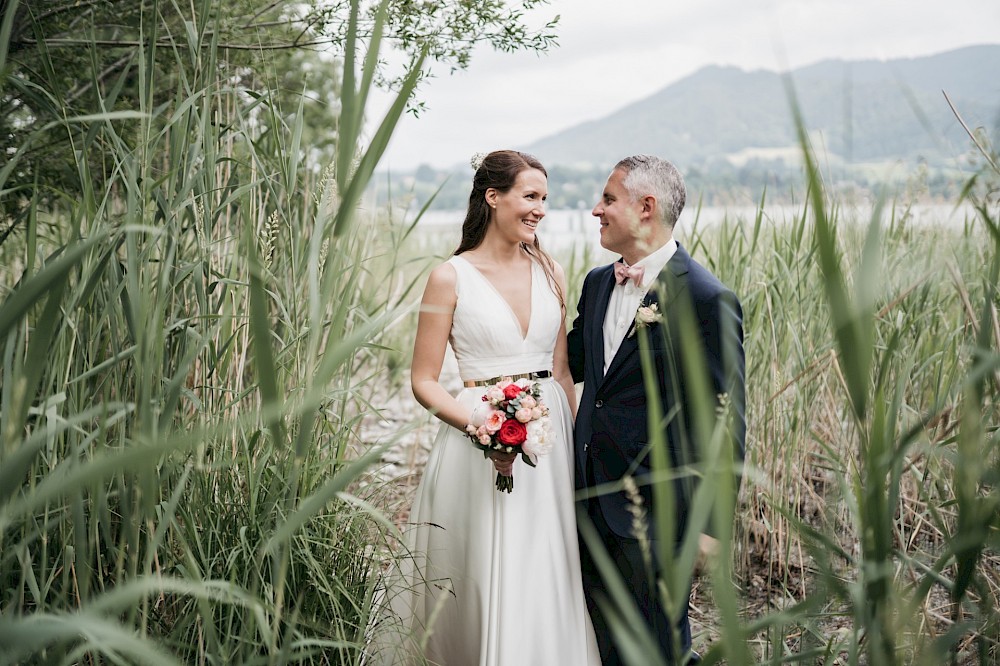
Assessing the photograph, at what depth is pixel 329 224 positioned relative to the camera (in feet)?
5.87

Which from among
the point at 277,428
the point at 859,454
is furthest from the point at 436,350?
the point at 859,454

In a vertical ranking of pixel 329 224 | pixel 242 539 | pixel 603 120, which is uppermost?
pixel 603 120

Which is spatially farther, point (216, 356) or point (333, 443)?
point (333, 443)

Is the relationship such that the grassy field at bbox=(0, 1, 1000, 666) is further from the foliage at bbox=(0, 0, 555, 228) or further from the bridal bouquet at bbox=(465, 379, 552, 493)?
the bridal bouquet at bbox=(465, 379, 552, 493)

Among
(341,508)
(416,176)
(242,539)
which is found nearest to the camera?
(242,539)

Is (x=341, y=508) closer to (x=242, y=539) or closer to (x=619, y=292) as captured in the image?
(x=242, y=539)

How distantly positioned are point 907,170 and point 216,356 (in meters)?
3.28

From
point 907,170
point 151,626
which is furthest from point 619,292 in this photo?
point 907,170

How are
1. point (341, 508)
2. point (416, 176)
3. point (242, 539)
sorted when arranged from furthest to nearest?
point (416, 176)
point (341, 508)
point (242, 539)

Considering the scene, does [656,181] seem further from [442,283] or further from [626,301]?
[442,283]

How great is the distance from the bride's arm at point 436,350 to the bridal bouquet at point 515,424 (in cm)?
24

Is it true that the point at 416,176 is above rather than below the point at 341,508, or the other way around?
above

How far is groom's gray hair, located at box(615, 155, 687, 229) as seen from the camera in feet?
8.30

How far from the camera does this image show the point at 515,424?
225cm
